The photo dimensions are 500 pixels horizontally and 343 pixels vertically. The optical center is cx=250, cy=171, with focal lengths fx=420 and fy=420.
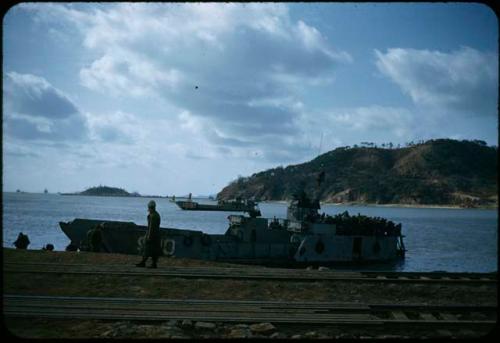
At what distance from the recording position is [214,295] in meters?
10.4

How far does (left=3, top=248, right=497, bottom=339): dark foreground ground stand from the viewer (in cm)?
745

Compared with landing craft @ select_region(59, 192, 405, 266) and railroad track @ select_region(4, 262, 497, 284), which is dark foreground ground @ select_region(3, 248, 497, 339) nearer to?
railroad track @ select_region(4, 262, 497, 284)

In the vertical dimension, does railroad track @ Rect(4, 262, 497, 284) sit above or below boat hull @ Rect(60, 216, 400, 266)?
above

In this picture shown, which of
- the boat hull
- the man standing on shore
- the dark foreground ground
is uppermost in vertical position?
the man standing on shore

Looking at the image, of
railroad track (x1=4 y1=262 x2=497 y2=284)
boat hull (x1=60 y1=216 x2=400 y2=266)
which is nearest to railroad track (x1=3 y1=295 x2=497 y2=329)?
railroad track (x1=4 y1=262 x2=497 y2=284)

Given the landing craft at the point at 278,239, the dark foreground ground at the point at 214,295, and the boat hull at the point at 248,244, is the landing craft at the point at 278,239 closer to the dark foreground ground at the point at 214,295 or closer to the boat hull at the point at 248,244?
the boat hull at the point at 248,244

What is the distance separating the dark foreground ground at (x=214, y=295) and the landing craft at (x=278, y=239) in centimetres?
1358

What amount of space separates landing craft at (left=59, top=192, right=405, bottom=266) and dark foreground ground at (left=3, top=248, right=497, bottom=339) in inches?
535

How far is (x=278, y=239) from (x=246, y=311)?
26451 millimetres

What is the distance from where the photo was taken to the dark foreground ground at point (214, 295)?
7.45 meters

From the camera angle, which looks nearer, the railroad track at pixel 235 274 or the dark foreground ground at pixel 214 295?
the dark foreground ground at pixel 214 295

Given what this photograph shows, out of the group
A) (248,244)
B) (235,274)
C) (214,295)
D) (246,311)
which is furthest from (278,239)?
(246,311)

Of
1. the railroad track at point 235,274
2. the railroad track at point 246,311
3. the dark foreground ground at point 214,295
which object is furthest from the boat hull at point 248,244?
the railroad track at point 246,311

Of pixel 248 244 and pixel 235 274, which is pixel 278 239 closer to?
pixel 248 244
